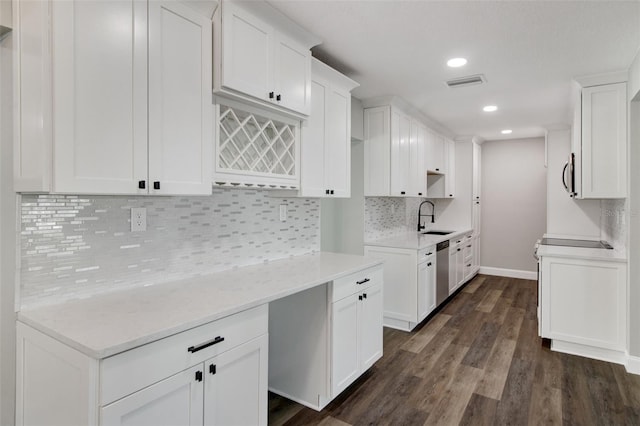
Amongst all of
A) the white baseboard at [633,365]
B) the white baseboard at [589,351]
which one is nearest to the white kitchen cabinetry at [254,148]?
the white baseboard at [589,351]

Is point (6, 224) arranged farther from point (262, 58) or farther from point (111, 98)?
point (262, 58)

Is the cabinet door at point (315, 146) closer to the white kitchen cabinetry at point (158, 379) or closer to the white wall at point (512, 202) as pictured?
the white kitchen cabinetry at point (158, 379)

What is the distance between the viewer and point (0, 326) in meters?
1.46

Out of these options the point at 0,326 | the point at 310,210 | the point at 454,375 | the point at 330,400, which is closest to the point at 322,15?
the point at 310,210

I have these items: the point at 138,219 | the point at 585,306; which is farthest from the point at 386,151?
the point at 138,219

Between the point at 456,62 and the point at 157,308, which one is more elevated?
the point at 456,62

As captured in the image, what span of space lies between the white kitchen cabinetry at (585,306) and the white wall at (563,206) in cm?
202

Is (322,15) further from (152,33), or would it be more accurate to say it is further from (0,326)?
(0,326)

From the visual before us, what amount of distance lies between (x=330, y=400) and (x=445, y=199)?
15.0 ft

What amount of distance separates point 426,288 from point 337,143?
2.01 m

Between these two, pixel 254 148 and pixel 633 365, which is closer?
pixel 254 148

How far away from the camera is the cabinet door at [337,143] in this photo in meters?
2.79

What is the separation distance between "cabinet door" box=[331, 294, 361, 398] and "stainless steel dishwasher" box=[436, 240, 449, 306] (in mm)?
2060

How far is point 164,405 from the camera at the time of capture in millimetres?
1327
